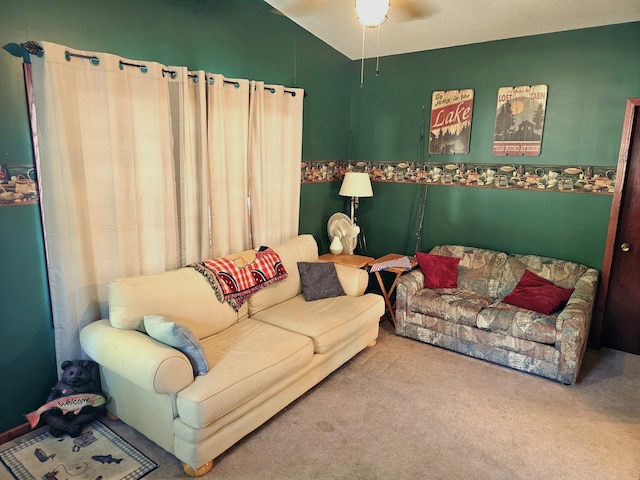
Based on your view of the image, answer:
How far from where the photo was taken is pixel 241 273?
309 cm

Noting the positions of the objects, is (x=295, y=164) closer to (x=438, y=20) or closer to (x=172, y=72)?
(x=172, y=72)

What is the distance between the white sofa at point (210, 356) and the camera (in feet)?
6.98

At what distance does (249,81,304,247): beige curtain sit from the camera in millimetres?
3549

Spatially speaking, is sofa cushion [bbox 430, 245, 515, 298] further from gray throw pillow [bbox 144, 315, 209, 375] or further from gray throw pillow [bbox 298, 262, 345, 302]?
gray throw pillow [bbox 144, 315, 209, 375]

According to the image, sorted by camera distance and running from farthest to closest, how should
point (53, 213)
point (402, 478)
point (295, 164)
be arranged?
point (295, 164) → point (53, 213) → point (402, 478)

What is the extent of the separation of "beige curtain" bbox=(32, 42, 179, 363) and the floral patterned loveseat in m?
2.16

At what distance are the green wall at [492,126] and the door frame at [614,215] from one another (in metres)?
0.05

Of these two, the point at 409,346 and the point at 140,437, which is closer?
the point at 140,437

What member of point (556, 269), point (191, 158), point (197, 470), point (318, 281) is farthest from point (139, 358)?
point (556, 269)

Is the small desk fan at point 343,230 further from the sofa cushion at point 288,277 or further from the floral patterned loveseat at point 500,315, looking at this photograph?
the floral patterned loveseat at point 500,315

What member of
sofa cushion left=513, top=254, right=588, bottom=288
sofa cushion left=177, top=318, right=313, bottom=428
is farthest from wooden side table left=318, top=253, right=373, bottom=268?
sofa cushion left=513, top=254, right=588, bottom=288

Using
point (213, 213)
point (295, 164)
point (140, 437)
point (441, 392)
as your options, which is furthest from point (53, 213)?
point (441, 392)

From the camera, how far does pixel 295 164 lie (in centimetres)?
398

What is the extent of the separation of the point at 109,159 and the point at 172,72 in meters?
0.73
